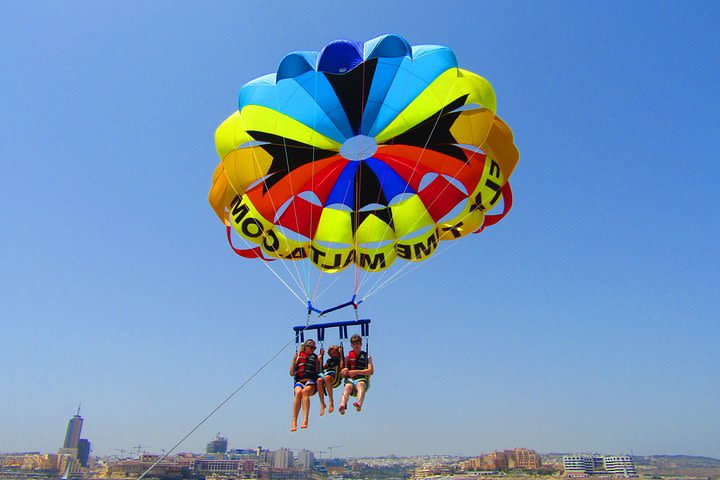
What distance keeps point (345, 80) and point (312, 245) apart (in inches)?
133

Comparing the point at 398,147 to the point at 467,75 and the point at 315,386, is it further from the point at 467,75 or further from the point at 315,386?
the point at 315,386

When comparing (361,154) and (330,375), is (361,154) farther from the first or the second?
(330,375)

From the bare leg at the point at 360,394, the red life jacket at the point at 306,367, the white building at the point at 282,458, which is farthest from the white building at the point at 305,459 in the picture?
the bare leg at the point at 360,394

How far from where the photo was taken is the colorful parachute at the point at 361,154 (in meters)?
8.33

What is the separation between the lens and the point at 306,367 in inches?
279

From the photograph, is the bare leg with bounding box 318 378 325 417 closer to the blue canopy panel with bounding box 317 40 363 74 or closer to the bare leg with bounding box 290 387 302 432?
the bare leg with bounding box 290 387 302 432

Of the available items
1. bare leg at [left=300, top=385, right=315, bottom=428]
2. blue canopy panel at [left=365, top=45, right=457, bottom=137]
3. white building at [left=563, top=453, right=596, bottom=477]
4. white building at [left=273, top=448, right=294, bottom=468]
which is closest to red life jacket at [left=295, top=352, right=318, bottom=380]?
bare leg at [left=300, top=385, right=315, bottom=428]

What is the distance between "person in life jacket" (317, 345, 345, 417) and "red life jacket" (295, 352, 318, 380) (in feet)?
0.43

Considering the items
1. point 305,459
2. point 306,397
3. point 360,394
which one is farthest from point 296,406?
point 305,459

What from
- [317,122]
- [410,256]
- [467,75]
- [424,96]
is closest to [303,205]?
[317,122]

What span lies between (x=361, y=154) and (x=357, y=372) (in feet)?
14.2

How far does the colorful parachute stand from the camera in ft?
27.3

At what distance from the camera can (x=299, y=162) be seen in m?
9.40

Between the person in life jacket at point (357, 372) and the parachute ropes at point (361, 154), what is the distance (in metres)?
1.14
